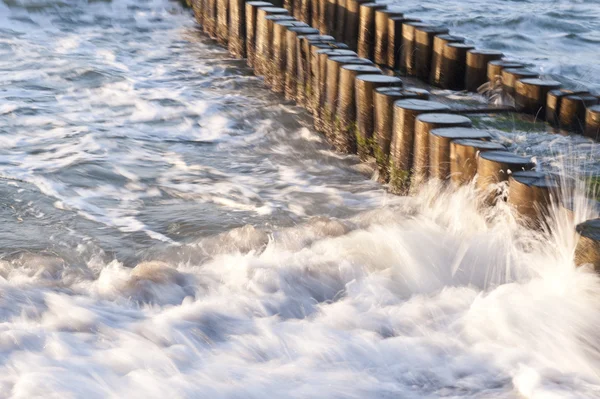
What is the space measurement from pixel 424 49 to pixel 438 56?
23cm

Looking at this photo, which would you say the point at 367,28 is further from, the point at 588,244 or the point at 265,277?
the point at 588,244

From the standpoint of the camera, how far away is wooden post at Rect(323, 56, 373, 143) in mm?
7566

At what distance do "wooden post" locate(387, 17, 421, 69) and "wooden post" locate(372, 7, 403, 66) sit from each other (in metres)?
0.08

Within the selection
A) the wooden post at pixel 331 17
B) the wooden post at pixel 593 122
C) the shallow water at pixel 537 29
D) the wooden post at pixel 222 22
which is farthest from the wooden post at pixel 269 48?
the shallow water at pixel 537 29

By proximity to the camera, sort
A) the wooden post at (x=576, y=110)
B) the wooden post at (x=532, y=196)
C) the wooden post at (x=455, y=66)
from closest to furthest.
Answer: the wooden post at (x=532, y=196) → the wooden post at (x=576, y=110) → the wooden post at (x=455, y=66)

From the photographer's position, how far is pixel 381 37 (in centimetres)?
992

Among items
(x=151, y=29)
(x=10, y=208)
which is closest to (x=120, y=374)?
(x=10, y=208)

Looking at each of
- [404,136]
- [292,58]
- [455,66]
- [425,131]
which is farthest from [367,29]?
[425,131]

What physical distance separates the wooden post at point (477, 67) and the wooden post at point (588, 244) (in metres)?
4.44

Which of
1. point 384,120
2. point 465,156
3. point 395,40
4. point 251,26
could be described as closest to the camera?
point 465,156

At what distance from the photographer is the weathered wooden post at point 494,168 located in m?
5.12

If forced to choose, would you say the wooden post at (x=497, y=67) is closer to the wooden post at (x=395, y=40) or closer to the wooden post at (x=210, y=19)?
the wooden post at (x=395, y=40)

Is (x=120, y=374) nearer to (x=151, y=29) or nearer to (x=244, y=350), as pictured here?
(x=244, y=350)

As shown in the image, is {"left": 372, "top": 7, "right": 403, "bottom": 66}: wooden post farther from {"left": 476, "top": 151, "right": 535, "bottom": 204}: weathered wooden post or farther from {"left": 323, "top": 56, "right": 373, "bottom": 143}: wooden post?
{"left": 476, "top": 151, "right": 535, "bottom": 204}: weathered wooden post
